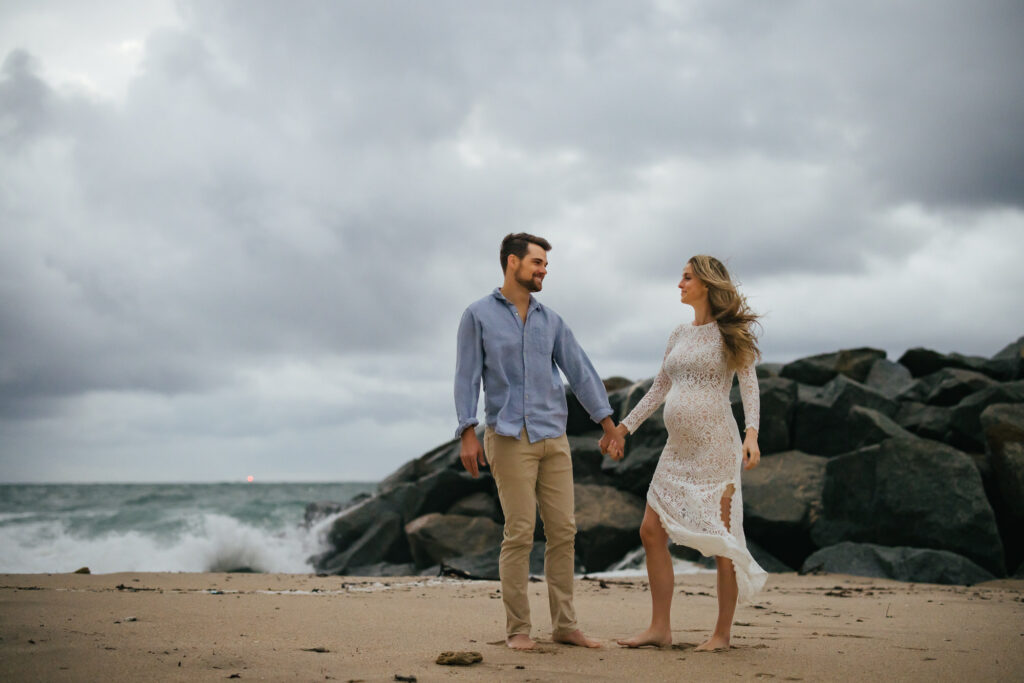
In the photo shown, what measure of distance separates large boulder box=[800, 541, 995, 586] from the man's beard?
17.7ft

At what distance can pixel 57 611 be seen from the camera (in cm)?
502

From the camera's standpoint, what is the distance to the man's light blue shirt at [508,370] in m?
4.43

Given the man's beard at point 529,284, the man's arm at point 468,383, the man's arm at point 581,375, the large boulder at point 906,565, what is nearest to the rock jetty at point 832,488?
the large boulder at point 906,565

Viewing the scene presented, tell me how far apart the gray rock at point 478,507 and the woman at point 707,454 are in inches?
307

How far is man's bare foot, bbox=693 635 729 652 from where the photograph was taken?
13.6 ft

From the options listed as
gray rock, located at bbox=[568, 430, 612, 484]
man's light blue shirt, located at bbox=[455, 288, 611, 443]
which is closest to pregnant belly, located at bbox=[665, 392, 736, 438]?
man's light blue shirt, located at bbox=[455, 288, 611, 443]

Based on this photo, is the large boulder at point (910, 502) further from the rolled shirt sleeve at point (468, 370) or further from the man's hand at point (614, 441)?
the rolled shirt sleeve at point (468, 370)

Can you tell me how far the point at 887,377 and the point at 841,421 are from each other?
A: 3685 millimetres

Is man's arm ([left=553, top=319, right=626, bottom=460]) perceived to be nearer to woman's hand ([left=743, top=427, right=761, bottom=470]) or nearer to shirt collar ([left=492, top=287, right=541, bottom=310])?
shirt collar ([left=492, top=287, right=541, bottom=310])

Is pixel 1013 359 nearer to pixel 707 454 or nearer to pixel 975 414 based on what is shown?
pixel 975 414

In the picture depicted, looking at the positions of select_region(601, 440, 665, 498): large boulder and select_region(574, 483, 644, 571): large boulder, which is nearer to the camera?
select_region(574, 483, 644, 571): large boulder

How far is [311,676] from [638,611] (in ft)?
10.4

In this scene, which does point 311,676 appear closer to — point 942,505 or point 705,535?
point 705,535

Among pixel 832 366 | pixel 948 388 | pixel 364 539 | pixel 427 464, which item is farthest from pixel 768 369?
pixel 364 539
